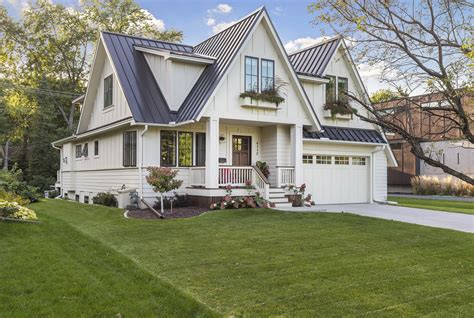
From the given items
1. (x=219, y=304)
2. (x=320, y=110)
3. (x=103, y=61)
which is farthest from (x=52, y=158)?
(x=219, y=304)

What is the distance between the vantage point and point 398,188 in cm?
3428

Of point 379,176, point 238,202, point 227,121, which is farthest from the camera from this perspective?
point 379,176

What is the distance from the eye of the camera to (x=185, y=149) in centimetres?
1543

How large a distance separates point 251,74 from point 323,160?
515cm

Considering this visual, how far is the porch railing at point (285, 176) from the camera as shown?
15852 millimetres

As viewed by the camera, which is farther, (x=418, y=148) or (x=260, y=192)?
(x=260, y=192)

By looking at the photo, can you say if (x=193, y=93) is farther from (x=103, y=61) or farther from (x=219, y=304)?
(x=219, y=304)

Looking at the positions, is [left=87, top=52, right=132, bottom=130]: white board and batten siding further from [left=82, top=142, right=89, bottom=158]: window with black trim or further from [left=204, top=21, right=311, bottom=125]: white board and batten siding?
[left=204, top=21, right=311, bottom=125]: white board and batten siding

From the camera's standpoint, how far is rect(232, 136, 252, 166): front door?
1662 cm

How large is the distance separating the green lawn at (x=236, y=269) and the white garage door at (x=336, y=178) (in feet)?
21.9

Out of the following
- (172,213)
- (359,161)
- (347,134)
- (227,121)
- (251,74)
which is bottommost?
(172,213)

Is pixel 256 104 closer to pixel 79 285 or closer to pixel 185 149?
pixel 185 149

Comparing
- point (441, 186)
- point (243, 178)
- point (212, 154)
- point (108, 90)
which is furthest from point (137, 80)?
point (441, 186)

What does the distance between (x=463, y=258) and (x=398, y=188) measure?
91.8 ft
